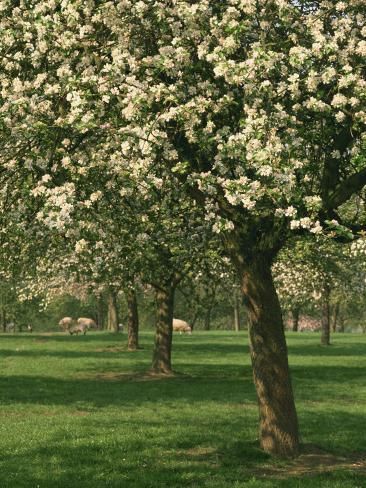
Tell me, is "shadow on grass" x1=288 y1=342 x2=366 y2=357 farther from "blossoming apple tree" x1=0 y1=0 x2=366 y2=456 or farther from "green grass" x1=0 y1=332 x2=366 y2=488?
"blossoming apple tree" x1=0 y1=0 x2=366 y2=456

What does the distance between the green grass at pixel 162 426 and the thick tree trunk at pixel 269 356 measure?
730 mm

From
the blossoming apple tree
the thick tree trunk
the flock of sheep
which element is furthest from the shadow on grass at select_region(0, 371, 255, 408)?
the flock of sheep

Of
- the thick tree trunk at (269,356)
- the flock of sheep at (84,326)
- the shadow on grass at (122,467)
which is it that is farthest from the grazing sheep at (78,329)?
the thick tree trunk at (269,356)

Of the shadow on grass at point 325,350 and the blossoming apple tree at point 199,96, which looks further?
the shadow on grass at point 325,350

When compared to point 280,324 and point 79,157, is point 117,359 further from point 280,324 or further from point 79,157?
point 79,157

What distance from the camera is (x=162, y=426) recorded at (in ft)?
71.6

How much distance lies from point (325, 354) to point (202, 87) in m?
43.8

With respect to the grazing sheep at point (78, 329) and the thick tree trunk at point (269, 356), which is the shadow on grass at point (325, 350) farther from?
the thick tree trunk at point (269, 356)

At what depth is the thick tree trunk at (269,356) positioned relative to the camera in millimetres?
16672

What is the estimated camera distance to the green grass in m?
15.4

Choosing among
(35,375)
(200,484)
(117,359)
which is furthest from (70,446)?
(117,359)

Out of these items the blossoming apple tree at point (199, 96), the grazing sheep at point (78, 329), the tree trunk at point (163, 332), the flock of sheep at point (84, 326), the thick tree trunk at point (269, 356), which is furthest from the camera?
the flock of sheep at point (84, 326)

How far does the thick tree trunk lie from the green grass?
730 millimetres

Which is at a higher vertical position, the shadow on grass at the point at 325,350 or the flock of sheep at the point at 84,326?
the flock of sheep at the point at 84,326
